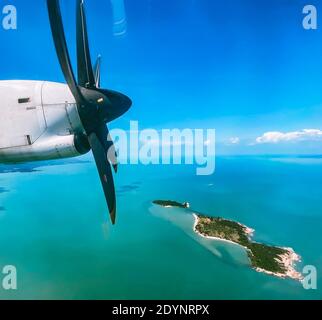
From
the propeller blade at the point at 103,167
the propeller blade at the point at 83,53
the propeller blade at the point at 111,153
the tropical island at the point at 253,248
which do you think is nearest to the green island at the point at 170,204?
the tropical island at the point at 253,248

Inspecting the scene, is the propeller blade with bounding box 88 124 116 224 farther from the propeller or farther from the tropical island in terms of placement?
the tropical island

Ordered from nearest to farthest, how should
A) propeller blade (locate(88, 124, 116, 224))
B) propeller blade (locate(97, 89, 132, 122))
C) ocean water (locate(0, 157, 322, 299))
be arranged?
1. propeller blade (locate(88, 124, 116, 224))
2. propeller blade (locate(97, 89, 132, 122))
3. ocean water (locate(0, 157, 322, 299))

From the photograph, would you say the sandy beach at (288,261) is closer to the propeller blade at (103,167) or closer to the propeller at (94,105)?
the propeller blade at (103,167)

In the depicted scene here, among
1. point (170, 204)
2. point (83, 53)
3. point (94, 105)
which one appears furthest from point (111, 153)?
point (170, 204)

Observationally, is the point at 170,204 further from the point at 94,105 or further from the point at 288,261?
the point at 94,105

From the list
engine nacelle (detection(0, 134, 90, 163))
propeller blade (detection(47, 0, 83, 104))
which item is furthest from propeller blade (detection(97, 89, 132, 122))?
propeller blade (detection(47, 0, 83, 104))

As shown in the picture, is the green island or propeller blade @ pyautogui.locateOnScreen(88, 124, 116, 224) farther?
the green island

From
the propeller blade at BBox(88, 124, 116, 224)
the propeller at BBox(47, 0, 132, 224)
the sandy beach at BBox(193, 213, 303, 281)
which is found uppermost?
the propeller at BBox(47, 0, 132, 224)
